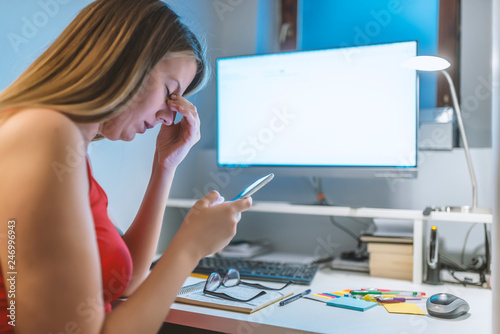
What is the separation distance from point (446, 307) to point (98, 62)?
805mm

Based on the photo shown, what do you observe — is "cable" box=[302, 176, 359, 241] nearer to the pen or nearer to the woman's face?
the pen

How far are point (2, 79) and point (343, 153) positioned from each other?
36.6 inches

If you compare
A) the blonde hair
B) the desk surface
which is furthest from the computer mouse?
the blonde hair

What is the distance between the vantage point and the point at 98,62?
31.0 inches

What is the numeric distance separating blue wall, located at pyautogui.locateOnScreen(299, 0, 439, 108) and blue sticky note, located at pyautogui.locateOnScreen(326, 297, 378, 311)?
35.0 inches

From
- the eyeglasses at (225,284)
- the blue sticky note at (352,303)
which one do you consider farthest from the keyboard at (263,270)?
the blue sticky note at (352,303)

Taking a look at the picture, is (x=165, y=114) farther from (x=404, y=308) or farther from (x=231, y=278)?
(x=404, y=308)

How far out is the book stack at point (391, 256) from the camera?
→ 1.26 metres

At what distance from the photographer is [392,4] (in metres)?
1.72

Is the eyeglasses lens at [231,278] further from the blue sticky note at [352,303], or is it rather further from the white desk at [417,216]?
the white desk at [417,216]

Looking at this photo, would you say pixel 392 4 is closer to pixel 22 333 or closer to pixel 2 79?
pixel 2 79

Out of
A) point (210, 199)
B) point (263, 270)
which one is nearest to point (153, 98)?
point (210, 199)

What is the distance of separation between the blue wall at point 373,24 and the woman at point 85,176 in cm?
95

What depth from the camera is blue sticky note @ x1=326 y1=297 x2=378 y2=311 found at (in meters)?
0.95
